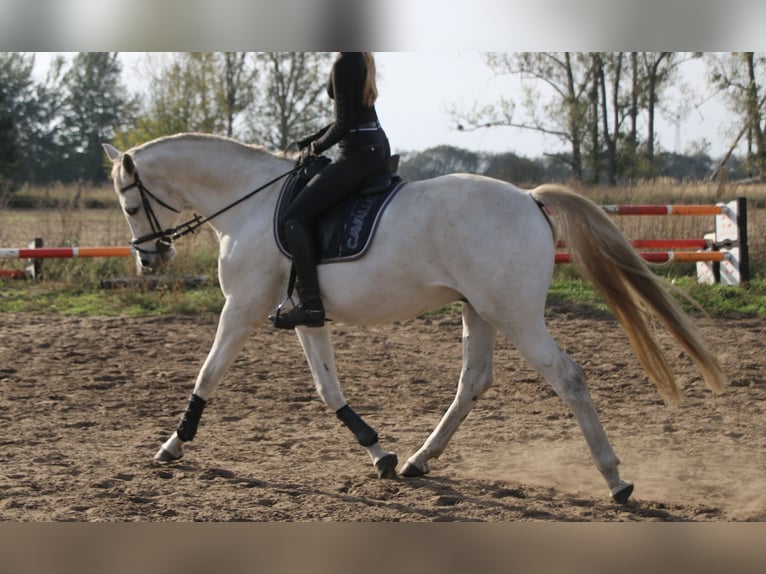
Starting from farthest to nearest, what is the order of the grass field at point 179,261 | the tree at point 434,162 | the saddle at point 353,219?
the tree at point 434,162
the grass field at point 179,261
the saddle at point 353,219

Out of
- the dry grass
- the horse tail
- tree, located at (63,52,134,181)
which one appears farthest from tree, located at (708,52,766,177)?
tree, located at (63,52,134,181)

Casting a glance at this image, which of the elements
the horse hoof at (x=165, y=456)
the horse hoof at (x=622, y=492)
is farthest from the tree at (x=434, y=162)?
the horse hoof at (x=622, y=492)

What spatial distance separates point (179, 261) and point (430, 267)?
8.47m

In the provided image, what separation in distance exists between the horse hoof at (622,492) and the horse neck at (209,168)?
2.78m

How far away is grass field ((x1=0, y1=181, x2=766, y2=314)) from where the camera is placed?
11.1m

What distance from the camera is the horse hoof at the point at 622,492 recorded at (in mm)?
4523

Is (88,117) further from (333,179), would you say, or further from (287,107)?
(333,179)

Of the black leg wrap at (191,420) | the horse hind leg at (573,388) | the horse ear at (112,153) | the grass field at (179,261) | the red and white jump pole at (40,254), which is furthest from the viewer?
the grass field at (179,261)

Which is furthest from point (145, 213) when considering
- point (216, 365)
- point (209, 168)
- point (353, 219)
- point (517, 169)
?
point (517, 169)

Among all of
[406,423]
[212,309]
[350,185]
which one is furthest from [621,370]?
[212,309]

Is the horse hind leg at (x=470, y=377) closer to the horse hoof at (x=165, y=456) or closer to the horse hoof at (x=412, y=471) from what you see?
the horse hoof at (x=412, y=471)

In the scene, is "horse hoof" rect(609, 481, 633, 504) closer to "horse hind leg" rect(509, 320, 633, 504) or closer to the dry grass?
"horse hind leg" rect(509, 320, 633, 504)

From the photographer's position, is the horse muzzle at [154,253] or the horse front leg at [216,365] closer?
the horse front leg at [216,365]

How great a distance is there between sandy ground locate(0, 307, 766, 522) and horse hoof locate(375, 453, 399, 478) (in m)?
0.06
